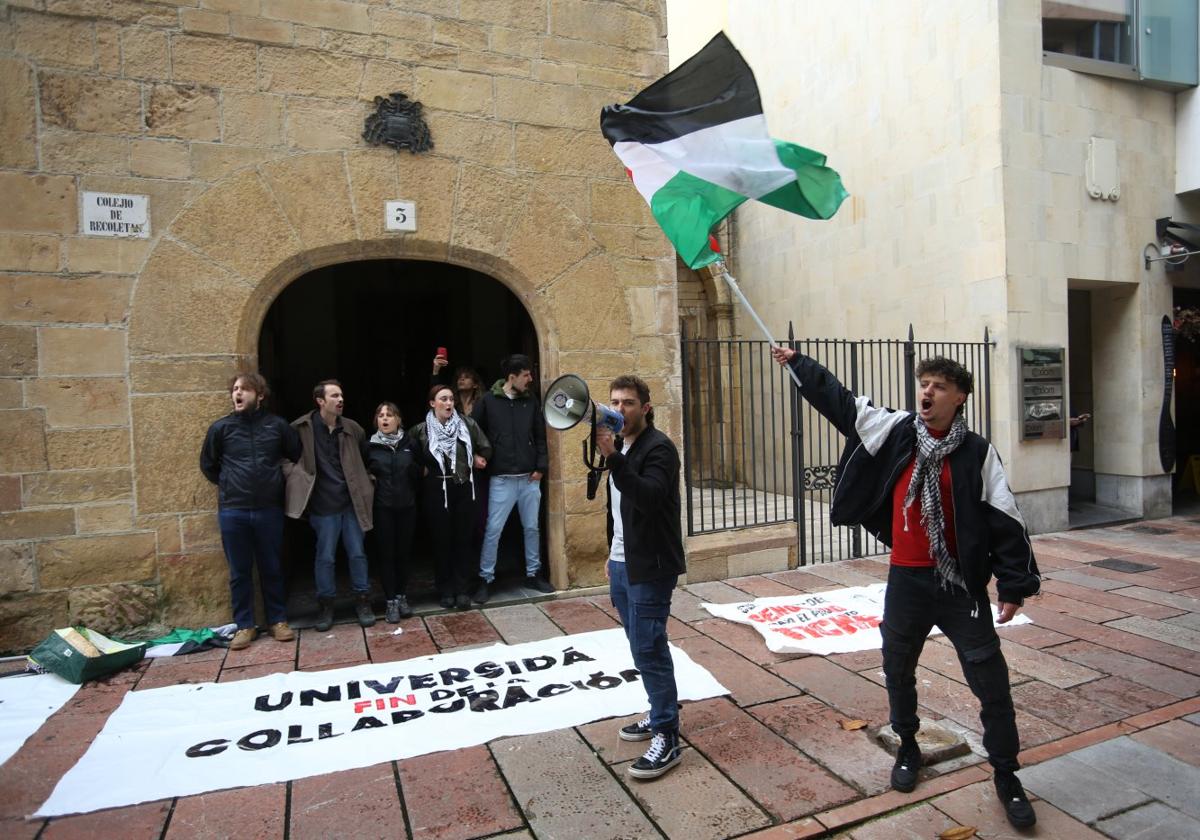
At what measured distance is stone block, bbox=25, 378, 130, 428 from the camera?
4824 millimetres

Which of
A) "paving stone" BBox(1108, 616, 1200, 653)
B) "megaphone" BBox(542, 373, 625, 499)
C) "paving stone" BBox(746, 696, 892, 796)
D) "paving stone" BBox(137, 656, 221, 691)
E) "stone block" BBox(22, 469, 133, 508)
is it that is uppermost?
"megaphone" BBox(542, 373, 625, 499)

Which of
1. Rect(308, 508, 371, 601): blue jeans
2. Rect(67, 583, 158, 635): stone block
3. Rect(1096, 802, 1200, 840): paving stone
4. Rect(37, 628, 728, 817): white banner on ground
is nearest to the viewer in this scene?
Rect(1096, 802, 1200, 840): paving stone

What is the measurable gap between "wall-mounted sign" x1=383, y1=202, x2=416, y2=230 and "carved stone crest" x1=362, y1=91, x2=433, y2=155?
0.43 meters

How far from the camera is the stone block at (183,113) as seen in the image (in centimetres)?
505

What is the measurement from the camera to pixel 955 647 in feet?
9.99

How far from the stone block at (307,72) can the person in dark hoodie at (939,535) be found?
13.6ft

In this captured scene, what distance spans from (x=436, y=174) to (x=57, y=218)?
2545 millimetres

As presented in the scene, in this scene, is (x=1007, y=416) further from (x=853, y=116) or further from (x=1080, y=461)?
(x=853, y=116)

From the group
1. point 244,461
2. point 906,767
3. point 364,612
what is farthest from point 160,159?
point 906,767

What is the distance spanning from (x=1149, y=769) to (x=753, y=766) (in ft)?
5.82

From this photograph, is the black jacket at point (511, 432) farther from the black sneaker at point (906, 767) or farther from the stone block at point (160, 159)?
the black sneaker at point (906, 767)

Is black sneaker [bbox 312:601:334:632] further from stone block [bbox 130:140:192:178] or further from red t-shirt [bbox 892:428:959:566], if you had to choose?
red t-shirt [bbox 892:428:959:566]

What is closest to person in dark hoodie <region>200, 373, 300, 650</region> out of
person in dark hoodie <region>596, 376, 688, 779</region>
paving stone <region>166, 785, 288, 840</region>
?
paving stone <region>166, 785, 288, 840</region>

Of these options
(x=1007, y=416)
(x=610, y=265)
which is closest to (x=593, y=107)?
(x=610, y=265)
